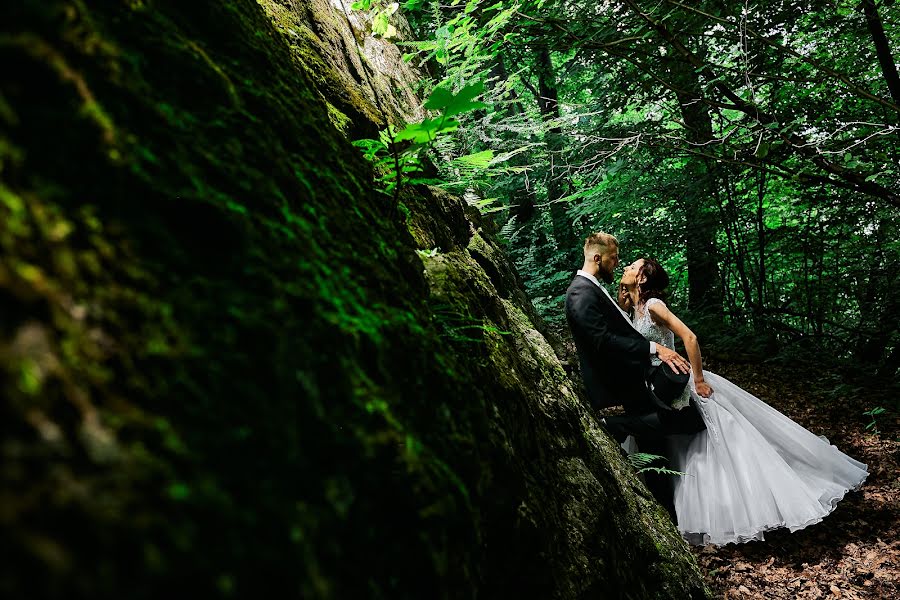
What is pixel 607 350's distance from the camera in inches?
175

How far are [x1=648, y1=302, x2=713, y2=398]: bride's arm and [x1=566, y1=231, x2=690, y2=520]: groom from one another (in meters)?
0.22

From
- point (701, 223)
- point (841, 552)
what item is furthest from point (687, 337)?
point (701, 223)

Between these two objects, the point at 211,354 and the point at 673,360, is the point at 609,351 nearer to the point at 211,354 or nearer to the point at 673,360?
the point at 673,360

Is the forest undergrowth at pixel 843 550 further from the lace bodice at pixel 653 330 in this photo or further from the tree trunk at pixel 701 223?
the tree trunk at pixel 701 223

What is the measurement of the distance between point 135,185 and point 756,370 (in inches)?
394

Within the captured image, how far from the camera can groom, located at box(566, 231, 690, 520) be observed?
4410mm

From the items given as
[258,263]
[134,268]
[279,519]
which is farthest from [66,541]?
[258,263]

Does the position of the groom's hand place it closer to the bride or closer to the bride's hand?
the bride

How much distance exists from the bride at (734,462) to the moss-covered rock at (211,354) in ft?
12.2

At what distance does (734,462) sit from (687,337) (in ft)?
4.65

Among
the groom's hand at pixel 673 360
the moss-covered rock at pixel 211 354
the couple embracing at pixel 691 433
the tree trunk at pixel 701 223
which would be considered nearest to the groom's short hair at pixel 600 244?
the couple embracing at pixel 691 433

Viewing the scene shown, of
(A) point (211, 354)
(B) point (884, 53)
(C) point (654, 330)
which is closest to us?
(A) point (211, 354)

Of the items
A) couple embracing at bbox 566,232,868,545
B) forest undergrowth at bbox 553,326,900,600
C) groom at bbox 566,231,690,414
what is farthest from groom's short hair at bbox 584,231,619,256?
forest undergrowth at bbox 553,326,900,600

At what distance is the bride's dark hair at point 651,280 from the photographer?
5.04 meters
